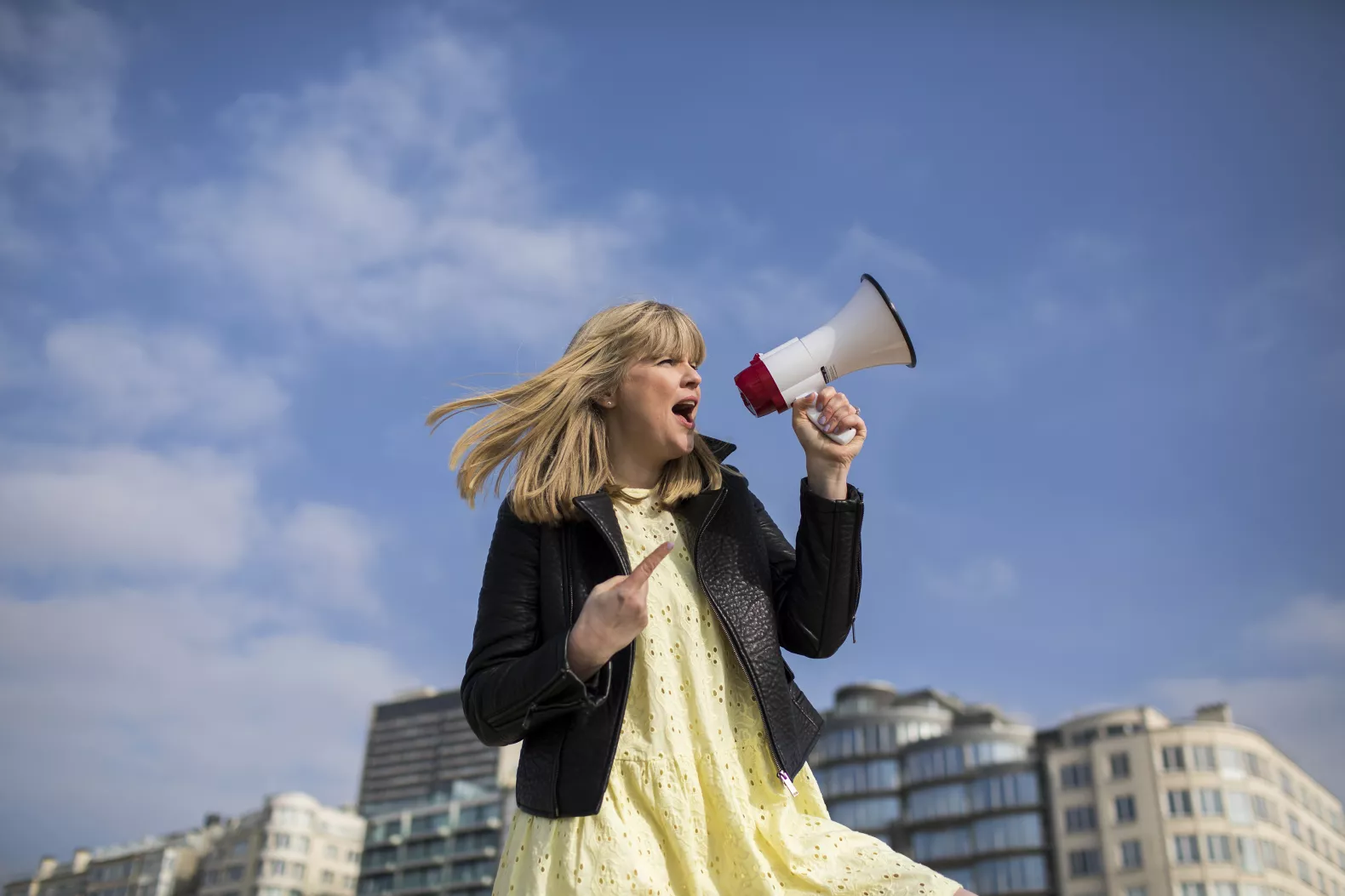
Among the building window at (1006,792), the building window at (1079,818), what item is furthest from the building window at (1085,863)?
the building window at (1006,792)

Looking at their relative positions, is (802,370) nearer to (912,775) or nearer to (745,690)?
(745,690)

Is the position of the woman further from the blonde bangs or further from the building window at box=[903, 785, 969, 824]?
the building window at box=[903, 785, 969, 824]

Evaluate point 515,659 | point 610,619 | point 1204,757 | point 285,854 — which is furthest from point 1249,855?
point 610,619

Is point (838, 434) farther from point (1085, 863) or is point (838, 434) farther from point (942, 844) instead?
point (942, 844)

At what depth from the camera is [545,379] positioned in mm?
4113

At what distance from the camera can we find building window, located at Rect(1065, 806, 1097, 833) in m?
75.2

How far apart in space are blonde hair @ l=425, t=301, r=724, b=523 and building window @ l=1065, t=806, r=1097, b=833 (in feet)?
259

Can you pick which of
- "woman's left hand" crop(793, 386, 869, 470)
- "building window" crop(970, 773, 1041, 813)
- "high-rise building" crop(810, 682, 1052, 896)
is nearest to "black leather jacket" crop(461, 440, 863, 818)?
"woman's left hand" crop(793, 386, 869, 470)

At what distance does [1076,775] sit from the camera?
76125mm

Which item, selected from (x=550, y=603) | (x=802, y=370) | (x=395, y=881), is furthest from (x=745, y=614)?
(x=395, y=881)

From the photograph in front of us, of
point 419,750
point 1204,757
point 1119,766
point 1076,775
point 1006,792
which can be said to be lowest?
point 1006,792

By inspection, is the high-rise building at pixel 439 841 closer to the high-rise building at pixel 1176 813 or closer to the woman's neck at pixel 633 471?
the high-rise building at pixel 1176 813

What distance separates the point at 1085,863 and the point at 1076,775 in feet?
17.2

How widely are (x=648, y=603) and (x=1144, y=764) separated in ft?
253
